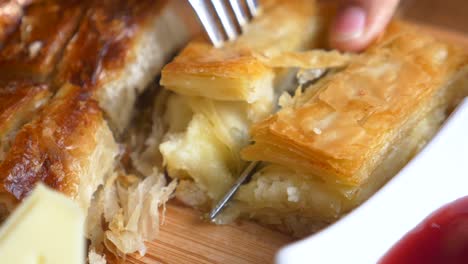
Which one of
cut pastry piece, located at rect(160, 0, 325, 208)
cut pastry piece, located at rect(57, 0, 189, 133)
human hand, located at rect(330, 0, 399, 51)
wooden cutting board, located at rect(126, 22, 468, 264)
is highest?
cut pastry piece, located at rect(57, 0, 189, 133)

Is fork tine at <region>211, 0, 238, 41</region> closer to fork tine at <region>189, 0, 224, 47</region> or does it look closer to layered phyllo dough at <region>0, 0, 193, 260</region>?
fork tine at <region>189, 0, 224, 47</region>

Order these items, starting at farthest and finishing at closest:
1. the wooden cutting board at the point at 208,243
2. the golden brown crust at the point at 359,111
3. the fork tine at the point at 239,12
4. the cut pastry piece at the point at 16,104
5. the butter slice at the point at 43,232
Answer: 1. the fork tine at the point at 239,12
2. the cut pastry piece at the point at 16,104
3. the wooden cutting board at the point at 208,243
4. the golden brown crust at the point at 359,111
5. the butter slice at the point at 43,232

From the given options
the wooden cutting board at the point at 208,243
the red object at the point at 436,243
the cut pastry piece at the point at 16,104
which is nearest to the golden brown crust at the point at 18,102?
the cut pastry piece at the point at 16,104

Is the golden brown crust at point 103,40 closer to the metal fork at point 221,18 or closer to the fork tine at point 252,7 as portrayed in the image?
the metal fork at point 221,18

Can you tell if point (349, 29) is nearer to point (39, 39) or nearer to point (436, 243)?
point (436, 243)

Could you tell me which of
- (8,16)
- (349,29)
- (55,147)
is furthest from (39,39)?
(349,29)

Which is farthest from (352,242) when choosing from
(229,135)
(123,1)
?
(123,1)

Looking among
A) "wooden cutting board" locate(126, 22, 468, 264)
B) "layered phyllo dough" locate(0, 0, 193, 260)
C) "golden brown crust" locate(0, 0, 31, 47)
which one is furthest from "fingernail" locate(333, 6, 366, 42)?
"golden brown crust" locate(0, 0, 31, 47)
